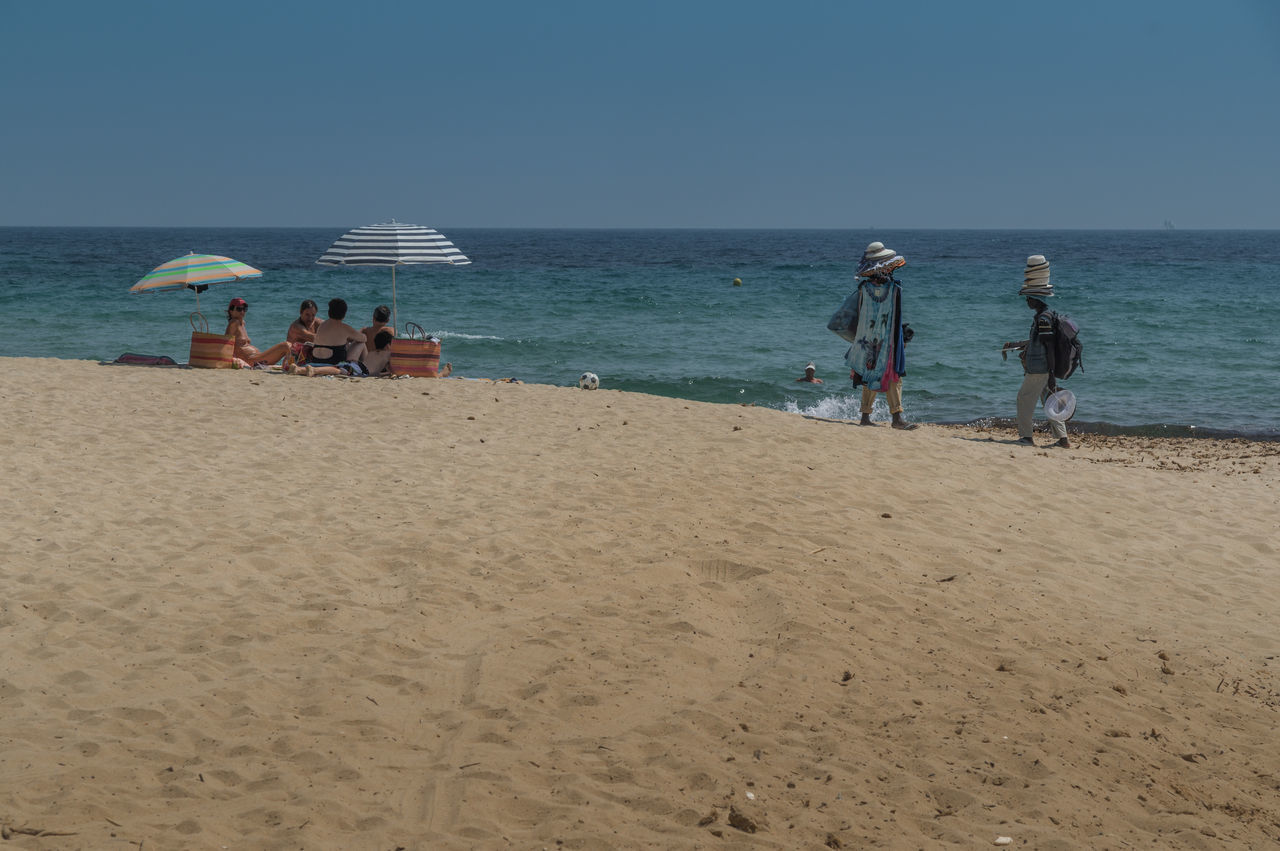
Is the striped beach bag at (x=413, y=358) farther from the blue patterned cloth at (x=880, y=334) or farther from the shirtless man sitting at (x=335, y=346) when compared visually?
the blue patterned cloth at (x=880, y=334)

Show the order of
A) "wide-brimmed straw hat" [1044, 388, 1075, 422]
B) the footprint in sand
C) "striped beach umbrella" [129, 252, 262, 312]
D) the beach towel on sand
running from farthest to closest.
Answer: the beach towel on sand → "striped beach umbrella" [129, 252, 262, 312] → "wide-brimmed straw hat" [1044, 388, 1075, 422] → the footprint in sand

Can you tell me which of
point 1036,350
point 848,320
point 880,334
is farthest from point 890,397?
point 1036,350

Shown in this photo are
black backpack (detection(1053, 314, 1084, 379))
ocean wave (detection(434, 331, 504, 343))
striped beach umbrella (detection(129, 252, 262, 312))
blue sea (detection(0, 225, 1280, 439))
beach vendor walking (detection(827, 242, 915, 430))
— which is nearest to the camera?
black backpack (detection(1053, 314, 1084, 379))

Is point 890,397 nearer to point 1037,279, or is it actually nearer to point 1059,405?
point 1059,405

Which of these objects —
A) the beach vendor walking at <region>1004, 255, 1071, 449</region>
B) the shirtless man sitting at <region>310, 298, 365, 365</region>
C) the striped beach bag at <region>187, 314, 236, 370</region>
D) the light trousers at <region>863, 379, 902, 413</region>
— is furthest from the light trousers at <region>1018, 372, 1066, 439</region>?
the striped beach bag at <region>187, 314, 236, 370</region>

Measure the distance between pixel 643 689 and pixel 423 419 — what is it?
549 centimetres

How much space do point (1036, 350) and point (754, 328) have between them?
585 inches

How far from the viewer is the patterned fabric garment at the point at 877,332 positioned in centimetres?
1058

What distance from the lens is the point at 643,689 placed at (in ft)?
15.3

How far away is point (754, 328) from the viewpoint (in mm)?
25203

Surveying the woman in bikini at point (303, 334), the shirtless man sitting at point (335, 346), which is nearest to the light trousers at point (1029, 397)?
the shirtless man sitting at point (335, 346)

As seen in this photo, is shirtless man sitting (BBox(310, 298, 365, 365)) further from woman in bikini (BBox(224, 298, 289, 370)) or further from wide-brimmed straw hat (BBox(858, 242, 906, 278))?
wide-brimmed straw hat (BBox(858, 242, 906, 278))

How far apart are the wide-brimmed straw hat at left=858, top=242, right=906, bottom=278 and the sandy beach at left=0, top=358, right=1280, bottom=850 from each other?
94.5 inches

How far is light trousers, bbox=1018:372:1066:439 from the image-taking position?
10.5 meters
